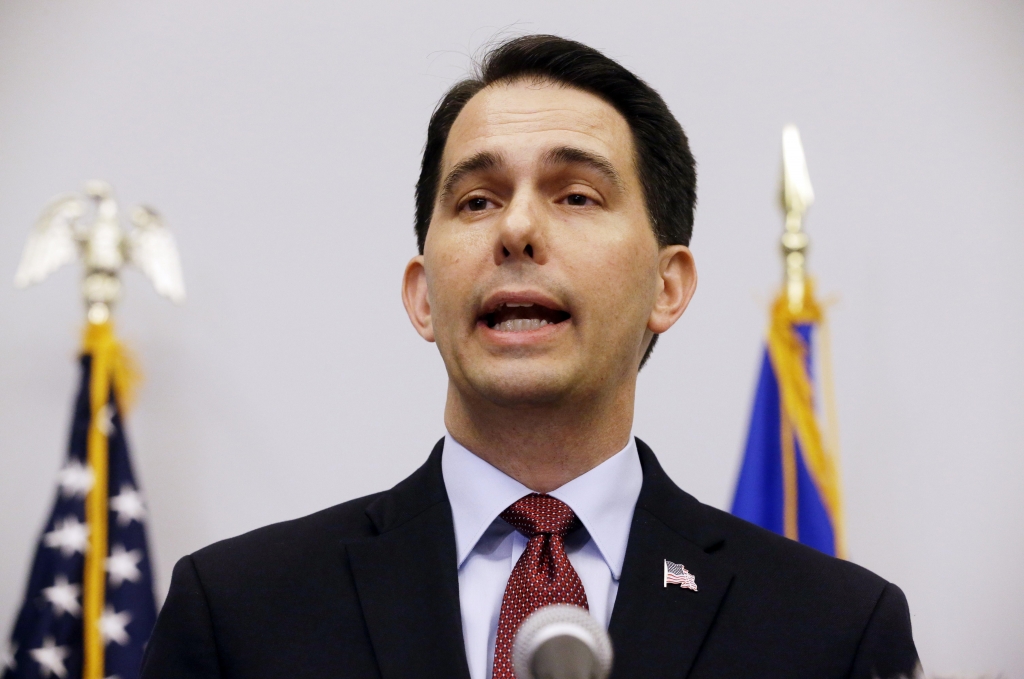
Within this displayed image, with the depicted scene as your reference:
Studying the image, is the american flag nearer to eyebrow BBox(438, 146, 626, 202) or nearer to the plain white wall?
the plain white wall

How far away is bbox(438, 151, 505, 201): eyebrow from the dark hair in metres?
0.16

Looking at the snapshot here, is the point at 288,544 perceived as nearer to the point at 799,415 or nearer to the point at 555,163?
the point at 555,163

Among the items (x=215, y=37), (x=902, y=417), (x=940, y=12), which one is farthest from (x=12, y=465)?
(x=940, y=12)

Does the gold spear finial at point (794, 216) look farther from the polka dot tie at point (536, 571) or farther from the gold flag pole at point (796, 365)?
the polka dot tie at point (536, 571)

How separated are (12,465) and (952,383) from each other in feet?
10.4

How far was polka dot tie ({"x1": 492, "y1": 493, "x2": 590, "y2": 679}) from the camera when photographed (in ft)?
5.08

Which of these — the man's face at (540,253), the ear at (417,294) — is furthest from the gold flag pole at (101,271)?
the man's face at (540,253)

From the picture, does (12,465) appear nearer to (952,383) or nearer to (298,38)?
(298,38)

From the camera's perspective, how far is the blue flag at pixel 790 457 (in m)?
3.17

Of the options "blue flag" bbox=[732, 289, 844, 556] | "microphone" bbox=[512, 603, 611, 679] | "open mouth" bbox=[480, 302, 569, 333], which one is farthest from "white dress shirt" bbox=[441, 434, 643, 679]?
"blue flag" bbox=[732, 289, 844, 556]

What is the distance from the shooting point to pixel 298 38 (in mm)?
3650

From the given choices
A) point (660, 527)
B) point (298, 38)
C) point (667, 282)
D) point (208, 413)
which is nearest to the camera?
point (660, 527)

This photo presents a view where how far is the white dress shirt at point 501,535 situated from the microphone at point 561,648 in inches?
25.5

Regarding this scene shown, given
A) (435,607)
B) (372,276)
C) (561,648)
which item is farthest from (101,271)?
(561,648)
